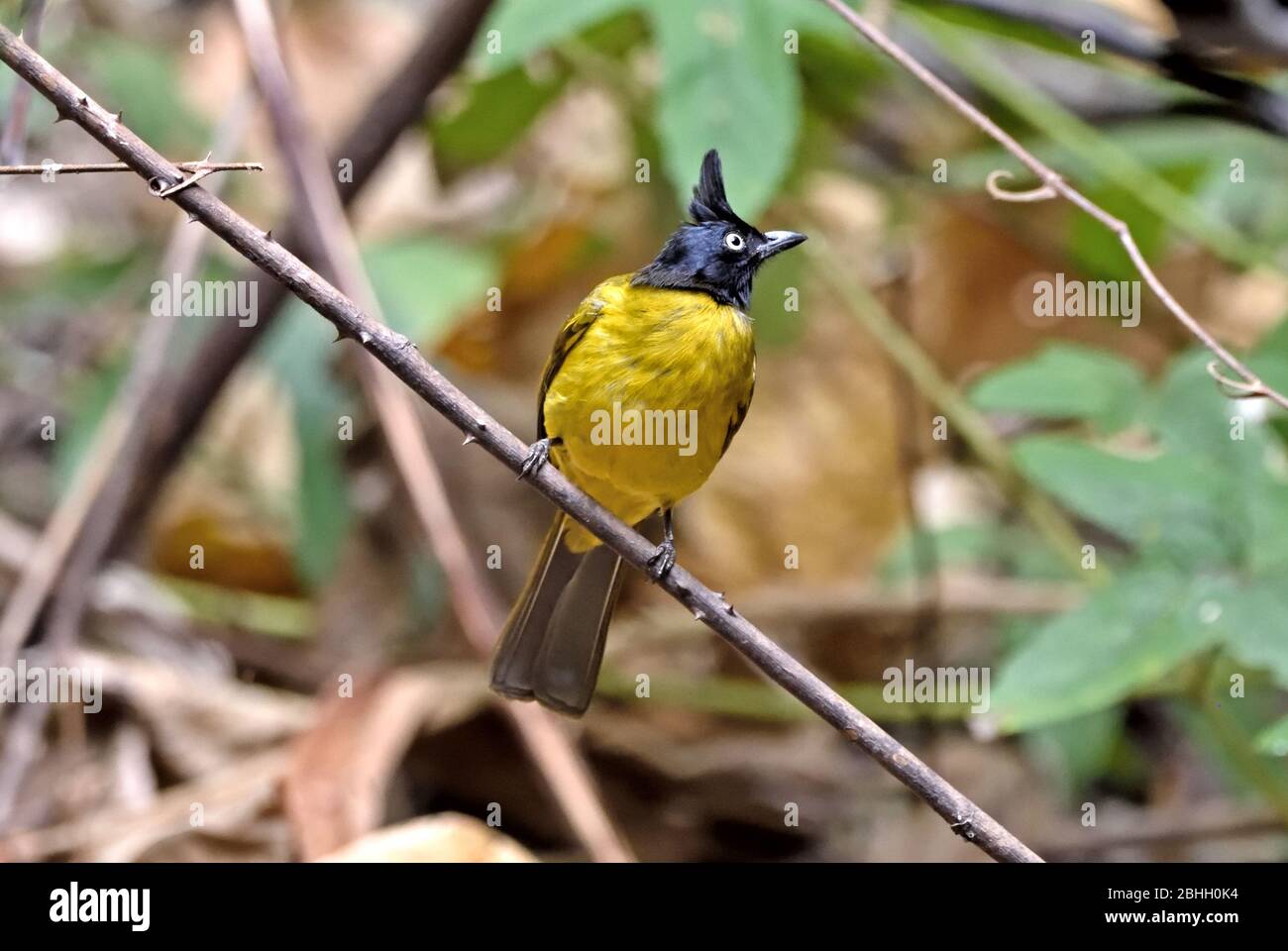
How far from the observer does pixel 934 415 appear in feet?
14.4

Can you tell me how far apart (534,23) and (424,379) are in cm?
155

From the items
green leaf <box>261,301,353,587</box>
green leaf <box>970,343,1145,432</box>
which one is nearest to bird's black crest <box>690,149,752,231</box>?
green leaf <box>970,343,1145,432</box>

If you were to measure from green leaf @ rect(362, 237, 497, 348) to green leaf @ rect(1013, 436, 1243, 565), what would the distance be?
1.47 meters

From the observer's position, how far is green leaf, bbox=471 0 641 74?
119 inches

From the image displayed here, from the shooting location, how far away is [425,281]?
380cm

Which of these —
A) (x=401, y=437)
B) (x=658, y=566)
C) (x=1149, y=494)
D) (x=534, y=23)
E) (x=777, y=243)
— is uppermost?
(x=534, y=23)

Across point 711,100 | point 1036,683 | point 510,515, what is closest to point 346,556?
point 510,515

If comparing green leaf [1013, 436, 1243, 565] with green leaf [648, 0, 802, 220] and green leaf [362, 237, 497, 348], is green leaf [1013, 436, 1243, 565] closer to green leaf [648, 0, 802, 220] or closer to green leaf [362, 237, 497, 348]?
green leaf [648, 0, 802, 220]

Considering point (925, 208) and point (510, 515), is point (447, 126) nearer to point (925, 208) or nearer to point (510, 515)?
point (510, 515)

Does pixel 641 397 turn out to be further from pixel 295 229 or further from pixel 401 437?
pixel 295 229

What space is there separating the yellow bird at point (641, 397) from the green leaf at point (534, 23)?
0.49 metres

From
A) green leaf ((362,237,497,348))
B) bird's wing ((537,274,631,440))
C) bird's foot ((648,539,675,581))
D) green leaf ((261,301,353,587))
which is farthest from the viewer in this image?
green leaf ((261,301,353,587))

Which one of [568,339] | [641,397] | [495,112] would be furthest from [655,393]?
[495,112]

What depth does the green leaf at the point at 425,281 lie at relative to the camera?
3.68 metres
